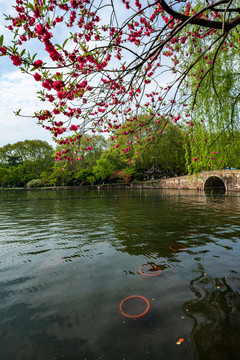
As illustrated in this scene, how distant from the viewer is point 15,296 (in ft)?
11.5

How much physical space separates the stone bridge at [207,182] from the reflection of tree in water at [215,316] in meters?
14.5

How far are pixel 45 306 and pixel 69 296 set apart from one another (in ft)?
1.42

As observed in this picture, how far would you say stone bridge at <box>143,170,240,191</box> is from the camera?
27484 mm

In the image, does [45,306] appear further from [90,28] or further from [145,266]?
[90,28]

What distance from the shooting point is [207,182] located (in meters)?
34.5

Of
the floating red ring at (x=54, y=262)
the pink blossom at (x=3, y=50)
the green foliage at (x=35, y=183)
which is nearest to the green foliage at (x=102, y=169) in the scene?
the green foliage at (x=35, y=183)

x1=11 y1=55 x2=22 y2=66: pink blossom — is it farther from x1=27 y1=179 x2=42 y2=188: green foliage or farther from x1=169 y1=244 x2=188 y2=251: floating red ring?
x1=27 y1=179 x2=42 y2=188: green foliage

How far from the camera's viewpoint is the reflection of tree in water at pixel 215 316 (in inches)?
87.0

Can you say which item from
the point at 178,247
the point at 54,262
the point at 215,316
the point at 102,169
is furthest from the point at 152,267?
the point at 102,169

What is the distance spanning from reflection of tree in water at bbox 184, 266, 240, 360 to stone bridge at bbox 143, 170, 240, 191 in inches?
572

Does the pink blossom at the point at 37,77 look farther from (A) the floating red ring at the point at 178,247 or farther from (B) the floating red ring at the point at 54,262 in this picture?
(A) the floating red ring at the point at 178,247

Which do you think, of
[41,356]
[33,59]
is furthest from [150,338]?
[33,59]

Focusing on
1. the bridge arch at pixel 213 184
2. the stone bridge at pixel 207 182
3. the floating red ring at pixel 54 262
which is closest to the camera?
the floating red ring at pixel 54 262

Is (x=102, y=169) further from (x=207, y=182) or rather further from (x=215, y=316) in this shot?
(x=215, y=316)
